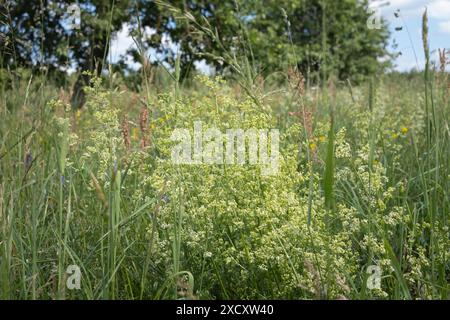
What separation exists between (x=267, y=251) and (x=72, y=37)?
7.45 m

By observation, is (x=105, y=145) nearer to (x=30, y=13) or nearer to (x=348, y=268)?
(x=348, y=268)

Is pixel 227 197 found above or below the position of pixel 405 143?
below

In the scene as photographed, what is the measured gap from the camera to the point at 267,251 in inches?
60.9

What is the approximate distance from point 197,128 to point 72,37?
707cm

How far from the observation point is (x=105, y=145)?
1.92 metres
